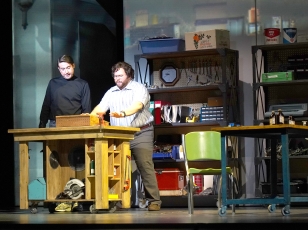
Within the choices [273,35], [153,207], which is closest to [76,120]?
[153,207]

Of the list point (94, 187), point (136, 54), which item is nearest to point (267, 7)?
point (136, 54)

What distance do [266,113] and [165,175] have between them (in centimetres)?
150

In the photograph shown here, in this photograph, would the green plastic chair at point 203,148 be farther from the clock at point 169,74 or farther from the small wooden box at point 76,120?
the clock at point 169,74

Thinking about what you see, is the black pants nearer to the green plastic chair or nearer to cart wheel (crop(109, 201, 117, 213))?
cart wheel (crop(109, 201, 117, 213))

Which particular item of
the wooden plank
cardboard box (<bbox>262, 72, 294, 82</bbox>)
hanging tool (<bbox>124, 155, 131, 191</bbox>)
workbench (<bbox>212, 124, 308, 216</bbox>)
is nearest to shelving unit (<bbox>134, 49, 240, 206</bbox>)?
cardboard box (<bbox>262, 72, 294, 82</bbox>)

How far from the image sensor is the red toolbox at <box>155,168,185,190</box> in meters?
9.32

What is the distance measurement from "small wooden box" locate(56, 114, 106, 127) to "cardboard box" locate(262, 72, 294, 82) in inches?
90.1

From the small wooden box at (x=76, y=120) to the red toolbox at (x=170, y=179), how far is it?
1.92 metres

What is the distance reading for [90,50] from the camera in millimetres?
10625

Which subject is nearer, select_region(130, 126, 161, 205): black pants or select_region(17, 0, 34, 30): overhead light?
select_region(130, 126, 161, 205): black pants

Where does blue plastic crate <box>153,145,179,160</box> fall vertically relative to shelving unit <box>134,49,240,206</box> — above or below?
below

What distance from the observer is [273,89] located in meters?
9.35

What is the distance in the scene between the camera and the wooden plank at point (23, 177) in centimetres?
788

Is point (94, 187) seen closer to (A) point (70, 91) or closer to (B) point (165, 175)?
(A) point (70, 91)
